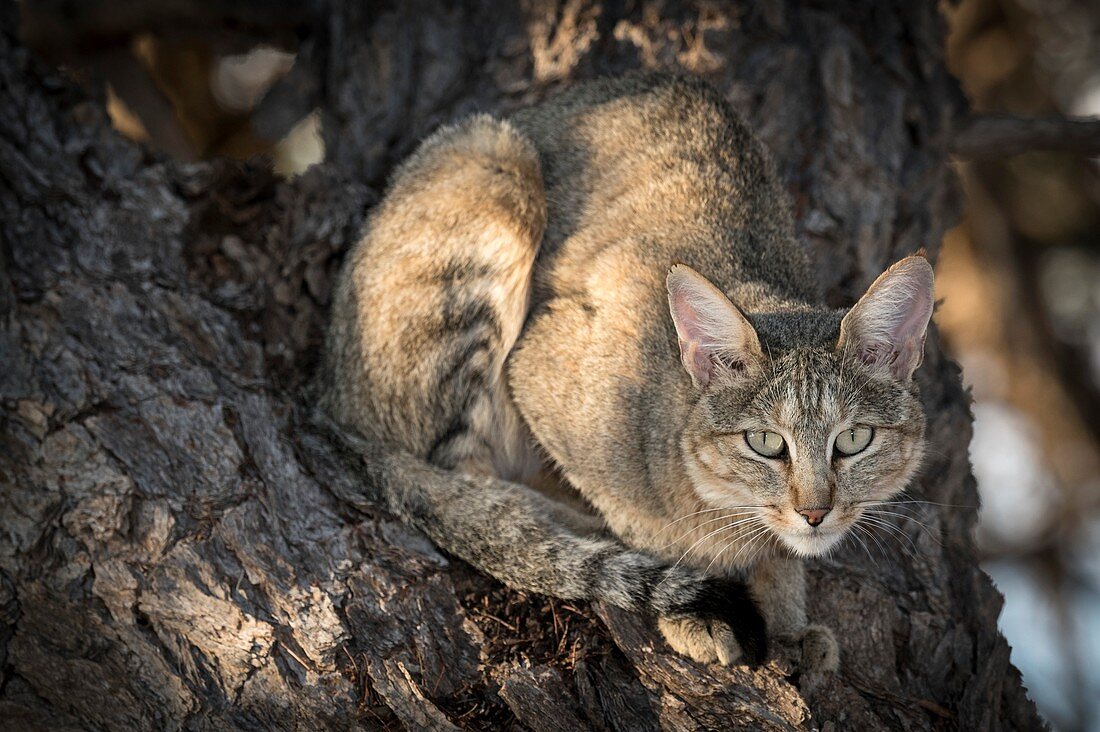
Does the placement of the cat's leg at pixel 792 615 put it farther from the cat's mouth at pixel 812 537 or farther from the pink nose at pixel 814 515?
the pink nose at pixel 814 515

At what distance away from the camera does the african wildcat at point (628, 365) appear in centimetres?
312

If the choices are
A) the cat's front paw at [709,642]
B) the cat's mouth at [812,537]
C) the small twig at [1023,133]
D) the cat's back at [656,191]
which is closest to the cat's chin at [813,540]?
the cat's mouth at [812,537]

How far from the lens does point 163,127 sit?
268 inches

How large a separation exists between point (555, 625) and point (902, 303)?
158 centimetres

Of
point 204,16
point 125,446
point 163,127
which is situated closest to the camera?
point 125,446

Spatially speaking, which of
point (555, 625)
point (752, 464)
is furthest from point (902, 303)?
point (555, 625)

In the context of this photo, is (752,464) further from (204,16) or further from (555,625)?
(204,16)

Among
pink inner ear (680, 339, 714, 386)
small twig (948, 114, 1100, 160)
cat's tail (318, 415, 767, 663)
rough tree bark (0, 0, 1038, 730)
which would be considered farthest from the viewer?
small twig (948, 114, 1100, 160)

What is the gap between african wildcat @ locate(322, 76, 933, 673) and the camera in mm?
3121

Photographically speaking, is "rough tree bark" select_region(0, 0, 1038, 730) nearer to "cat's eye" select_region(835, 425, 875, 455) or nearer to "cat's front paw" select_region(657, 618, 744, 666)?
"cat's front paw" select_region(657, 618, 744, 666)

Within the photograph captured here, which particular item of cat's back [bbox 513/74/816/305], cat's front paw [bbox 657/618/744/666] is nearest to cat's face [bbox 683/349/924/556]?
cat's front paw [bbox 657/618/744/666]

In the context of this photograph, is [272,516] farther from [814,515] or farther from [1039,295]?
[1039,295]

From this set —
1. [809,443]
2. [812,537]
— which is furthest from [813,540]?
[809,443]

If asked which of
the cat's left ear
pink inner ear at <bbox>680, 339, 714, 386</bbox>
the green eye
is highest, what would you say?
the cat's left ear
